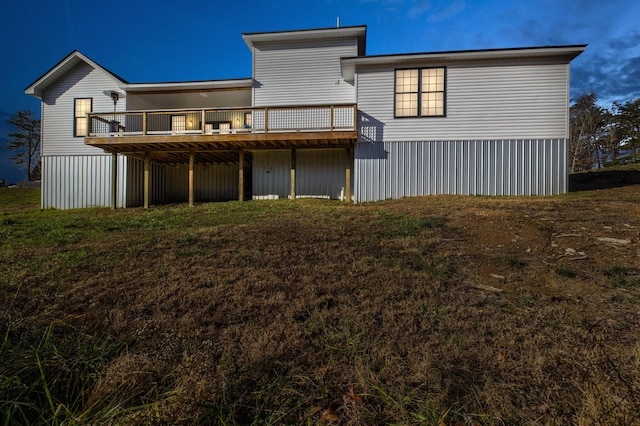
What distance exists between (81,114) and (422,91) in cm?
1538

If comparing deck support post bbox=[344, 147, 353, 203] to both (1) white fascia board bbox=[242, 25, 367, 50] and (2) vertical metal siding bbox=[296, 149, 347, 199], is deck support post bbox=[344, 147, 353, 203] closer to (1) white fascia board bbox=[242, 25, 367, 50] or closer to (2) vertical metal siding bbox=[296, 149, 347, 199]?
(2) vertical metal siding bbox=[296, 149, 347, 199]

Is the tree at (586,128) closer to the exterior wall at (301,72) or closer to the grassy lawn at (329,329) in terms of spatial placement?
the exterior wall at (301,72)

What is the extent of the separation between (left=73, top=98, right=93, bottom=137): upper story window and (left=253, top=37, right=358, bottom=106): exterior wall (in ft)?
26.4

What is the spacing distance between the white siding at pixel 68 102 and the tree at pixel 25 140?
29520 millimetres

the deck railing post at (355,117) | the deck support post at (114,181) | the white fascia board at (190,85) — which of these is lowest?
the deck support post at (114,181)

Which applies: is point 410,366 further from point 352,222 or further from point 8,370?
point 352,222

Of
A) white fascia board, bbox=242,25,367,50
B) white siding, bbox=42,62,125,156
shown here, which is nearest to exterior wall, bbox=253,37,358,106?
white fascia board, bbox=242,25,367,50

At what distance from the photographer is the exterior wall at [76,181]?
15008 millimetres

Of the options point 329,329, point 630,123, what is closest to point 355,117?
point 329,329

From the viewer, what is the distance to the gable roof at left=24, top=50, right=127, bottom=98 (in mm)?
14820

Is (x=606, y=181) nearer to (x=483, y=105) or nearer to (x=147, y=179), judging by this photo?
(x=483, y=105)

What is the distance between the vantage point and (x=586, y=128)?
33906mm

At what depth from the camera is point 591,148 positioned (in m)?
33.7

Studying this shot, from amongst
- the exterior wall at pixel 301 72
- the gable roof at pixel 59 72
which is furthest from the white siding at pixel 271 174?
the gable roof at pixel 59 72
